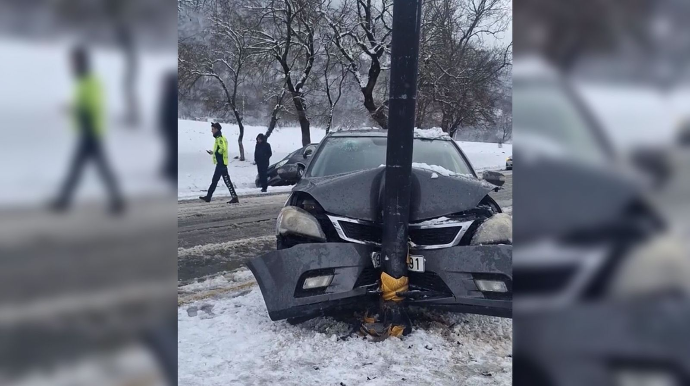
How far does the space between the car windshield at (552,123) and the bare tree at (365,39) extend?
2.13 m

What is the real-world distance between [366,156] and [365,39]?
1.02 metres

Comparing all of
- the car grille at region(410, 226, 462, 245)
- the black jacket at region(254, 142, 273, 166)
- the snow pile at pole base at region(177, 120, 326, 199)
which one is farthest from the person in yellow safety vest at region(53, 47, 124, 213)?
the black jacket at region(254, 142, 273, 166)

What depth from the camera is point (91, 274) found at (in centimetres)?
79

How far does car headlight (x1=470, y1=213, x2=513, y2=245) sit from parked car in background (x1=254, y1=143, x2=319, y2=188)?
1.54 meters

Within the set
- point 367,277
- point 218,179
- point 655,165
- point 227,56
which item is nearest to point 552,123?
point 655,165

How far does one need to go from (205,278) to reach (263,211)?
2.07m

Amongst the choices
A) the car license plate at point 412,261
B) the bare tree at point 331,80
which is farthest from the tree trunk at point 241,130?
the car license plate at point 412,261

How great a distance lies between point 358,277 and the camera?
237 cm

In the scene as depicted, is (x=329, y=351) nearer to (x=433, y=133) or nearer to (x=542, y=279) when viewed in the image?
(x=542, y=279)

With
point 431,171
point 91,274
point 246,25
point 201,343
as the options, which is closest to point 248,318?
point 201,343

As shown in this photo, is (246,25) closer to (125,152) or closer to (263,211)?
(263,211)

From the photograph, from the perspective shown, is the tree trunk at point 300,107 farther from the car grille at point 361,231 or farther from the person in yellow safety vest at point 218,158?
the car grille at point 361,231

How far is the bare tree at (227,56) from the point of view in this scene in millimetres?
3196

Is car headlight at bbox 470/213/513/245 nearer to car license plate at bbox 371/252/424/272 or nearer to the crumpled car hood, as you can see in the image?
the crumpled car hood
